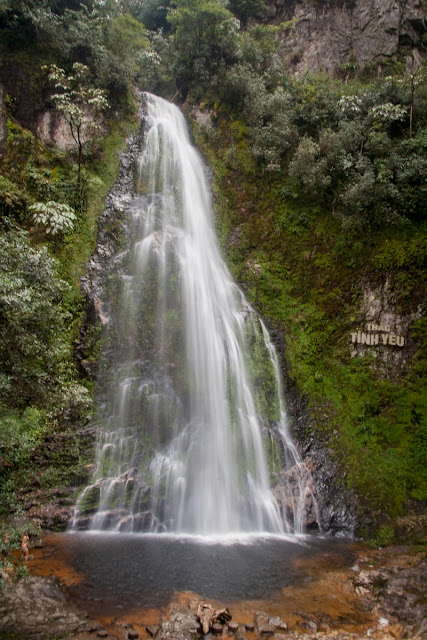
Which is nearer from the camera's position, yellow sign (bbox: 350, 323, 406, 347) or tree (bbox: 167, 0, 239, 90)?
yellow sign (bbox: 350, 323, 406, 347)

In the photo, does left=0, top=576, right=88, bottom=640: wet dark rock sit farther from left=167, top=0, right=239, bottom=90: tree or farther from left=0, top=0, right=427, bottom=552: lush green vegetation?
left=167, top=0, right=239, bottom=90: tree

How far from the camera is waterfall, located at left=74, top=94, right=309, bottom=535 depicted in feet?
29.9

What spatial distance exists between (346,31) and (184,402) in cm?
2287

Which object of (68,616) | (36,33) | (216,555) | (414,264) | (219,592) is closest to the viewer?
(68,616)

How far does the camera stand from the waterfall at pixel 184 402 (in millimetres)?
9125

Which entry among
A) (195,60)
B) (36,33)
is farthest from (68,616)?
(195,60)

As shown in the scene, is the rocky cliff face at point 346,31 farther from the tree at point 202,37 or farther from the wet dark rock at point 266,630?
the wet dark rock at point 266,630

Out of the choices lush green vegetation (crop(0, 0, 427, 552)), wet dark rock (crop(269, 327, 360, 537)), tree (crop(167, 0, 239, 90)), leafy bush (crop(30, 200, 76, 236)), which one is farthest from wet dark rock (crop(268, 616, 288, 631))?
tree (crop(167, 0, 239, 90))

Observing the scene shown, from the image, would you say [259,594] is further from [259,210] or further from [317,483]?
[259,210]

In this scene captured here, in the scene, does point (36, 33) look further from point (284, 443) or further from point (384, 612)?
point (384, 612)

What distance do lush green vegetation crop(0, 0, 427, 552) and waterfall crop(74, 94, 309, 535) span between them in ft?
3.25

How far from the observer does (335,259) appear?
13.1 metres

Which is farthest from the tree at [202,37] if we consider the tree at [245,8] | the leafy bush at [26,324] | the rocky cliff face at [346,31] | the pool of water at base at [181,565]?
the pool of water at base at [181,565]

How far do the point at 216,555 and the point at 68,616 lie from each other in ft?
10.5
